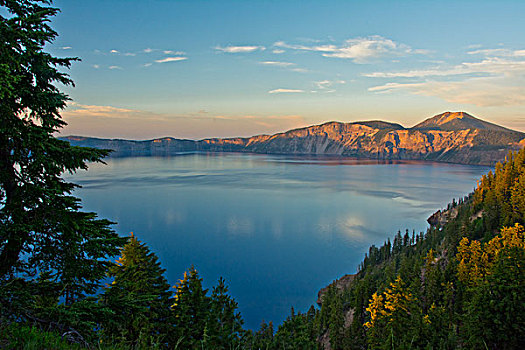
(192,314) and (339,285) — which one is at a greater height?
(192,314)

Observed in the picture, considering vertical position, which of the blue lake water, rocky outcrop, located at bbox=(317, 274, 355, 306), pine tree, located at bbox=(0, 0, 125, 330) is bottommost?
rocky outcrop, located at bbox=(317, 274, 355, 306)

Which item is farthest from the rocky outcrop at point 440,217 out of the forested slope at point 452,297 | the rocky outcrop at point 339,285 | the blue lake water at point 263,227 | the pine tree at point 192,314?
the pine tree at point 192,314

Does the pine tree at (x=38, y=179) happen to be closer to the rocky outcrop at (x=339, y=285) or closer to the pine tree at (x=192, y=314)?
the pine tree at (x=192, y=314)

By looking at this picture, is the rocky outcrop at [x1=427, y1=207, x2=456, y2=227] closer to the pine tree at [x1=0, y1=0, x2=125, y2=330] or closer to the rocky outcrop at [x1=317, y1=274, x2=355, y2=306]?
the rocky outcrop at [x1=317, y1=274, x2=355, y2=306]

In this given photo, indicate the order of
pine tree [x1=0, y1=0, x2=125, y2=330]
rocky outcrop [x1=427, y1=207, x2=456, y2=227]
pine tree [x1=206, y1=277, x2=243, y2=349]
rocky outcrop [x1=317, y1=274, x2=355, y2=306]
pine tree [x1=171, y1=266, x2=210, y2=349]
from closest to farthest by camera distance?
pine tree [x1=0, y1=0, x2=125, y2=330] → pine tree [x1=171, y1=266, x2=210, y2=349] → pine tree [x1=206, y1=277, x2=243, y2=349] → rocky outcrop [x1=317, y1=274, x2=355, y2=306] → rocky outcrop [x1=427, y1=207, x2=456, y2=227]

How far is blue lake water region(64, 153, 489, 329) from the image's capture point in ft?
201

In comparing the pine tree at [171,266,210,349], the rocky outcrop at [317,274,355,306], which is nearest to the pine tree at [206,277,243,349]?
the pine tree at [171,266,210,349]

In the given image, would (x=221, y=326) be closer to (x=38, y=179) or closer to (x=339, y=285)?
(x=38, y=179)

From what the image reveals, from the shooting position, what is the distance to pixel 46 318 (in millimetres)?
6910

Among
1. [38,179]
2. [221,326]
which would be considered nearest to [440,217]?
[221,326]

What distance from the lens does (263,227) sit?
300ft

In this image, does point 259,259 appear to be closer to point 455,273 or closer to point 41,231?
point 455,273

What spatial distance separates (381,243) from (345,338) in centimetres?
5333

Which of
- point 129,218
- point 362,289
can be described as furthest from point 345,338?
point 129,218
